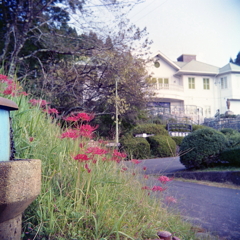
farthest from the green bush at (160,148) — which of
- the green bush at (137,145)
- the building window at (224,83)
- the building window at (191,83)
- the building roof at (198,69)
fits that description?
the building window at (224,83)

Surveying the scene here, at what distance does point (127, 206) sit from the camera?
3.31 metres

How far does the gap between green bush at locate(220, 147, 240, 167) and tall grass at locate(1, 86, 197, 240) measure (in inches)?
205

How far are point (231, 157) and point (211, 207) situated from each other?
359 cm

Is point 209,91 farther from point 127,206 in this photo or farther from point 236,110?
point 127,206

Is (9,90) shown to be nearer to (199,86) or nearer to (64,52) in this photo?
(64,52)

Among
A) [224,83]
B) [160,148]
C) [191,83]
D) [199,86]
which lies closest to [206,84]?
[199,86]

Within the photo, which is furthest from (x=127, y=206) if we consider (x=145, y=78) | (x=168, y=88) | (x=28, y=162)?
(x=168, y=88)

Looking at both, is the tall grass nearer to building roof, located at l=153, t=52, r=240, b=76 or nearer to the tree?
the tree

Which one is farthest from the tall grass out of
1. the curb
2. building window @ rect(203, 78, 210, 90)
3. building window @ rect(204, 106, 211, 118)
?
building window @ rect(203, 78, 210, 90)

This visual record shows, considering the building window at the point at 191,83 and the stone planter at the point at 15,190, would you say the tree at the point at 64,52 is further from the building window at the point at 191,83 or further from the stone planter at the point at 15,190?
the building window at the point at 191,83

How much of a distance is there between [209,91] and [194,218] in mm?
29452

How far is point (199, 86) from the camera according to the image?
1258 inches

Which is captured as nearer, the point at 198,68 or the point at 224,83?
the point at 198,68

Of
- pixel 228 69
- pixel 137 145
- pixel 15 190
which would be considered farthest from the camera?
pixel 228 69
